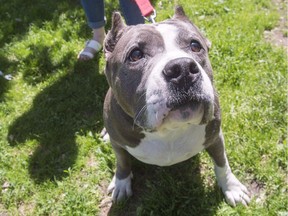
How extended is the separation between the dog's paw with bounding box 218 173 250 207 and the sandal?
235cm

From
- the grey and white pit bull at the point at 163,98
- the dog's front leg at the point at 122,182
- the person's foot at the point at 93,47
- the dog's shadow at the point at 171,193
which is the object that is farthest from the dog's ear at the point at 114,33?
the person's foot at the point at 93,47

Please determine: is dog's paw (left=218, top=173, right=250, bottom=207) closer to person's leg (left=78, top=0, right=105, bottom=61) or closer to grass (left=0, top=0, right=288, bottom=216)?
grass (left=0, top=0, right=288, bottom=216)

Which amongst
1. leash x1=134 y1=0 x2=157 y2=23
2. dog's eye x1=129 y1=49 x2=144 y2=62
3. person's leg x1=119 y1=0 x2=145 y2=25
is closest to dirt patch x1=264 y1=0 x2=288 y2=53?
person's leg x1=119 y1=0 x2=145 y2=25

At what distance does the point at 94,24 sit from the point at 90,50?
1.18 feet

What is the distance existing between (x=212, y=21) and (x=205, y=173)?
2525 millimetres

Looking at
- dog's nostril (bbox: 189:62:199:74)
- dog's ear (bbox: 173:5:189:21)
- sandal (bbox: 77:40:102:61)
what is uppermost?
dog's nostril (bbox: 189:62:199:74)

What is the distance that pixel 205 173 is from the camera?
12.5ft

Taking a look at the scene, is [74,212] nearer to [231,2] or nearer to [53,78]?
[53,78]

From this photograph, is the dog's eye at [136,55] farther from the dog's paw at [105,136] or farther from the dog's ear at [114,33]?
the dog's paw at [105,136]

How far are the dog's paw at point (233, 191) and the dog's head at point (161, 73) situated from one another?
1.13m

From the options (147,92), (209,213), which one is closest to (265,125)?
(209,213)

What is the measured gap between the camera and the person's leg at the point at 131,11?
14.2 feet

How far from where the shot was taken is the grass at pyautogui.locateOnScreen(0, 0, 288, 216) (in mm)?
3701

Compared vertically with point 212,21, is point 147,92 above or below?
above
